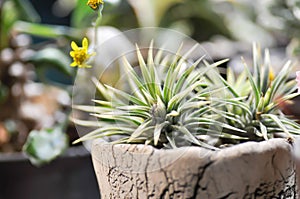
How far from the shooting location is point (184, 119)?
0.38 meters

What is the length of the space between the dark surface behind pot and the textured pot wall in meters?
0.39

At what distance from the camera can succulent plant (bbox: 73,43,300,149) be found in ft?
1.23

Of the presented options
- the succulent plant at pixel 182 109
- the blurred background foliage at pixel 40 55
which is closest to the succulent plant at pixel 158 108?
the succulent plant at pixel 182 109

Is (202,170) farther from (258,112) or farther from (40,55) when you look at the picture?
(40,55)

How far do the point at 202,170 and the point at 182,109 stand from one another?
0.18 ft

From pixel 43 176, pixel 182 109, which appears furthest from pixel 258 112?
pixel 43 176

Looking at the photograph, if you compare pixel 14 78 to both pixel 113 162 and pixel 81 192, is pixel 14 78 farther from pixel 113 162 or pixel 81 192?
pixel 113 162

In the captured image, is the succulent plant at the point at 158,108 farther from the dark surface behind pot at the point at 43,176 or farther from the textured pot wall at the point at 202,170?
the dark surface behind pot at the point at 43,176

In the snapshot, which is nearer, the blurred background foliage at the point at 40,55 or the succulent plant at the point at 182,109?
the succulent plant at the point at 182,109

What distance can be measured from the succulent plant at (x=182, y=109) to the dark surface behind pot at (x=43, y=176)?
0.33 m

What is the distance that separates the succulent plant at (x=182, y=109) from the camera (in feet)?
1.23

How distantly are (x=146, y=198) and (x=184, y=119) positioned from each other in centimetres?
6

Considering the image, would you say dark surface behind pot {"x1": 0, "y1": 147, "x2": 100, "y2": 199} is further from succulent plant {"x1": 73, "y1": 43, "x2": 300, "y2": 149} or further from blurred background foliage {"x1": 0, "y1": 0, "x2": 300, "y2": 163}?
succulent plant {"x1": 73, "y1": 43, "x2": 300, "y2": 149}

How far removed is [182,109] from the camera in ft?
1.25
